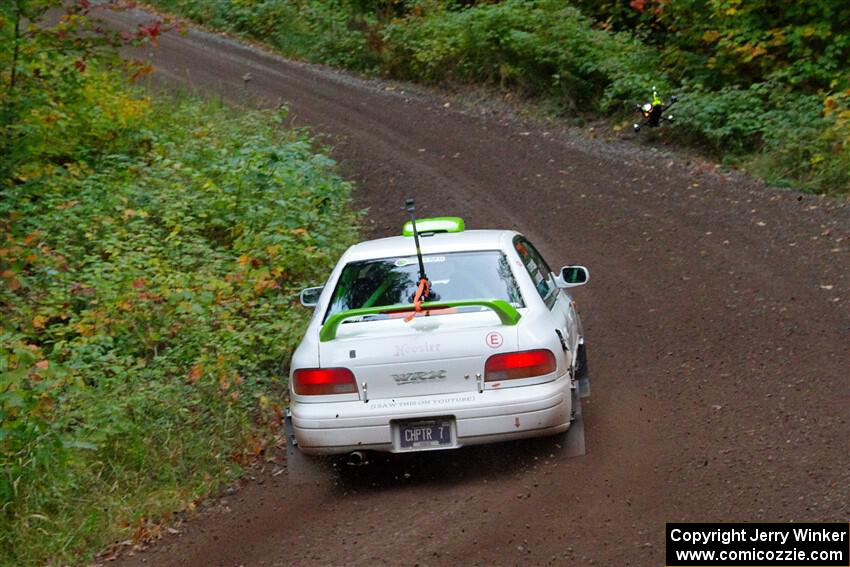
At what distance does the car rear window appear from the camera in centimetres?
744

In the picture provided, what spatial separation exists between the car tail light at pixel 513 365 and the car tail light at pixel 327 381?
869 millimetres

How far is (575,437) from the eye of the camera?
23.7 feet

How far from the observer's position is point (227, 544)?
653cm

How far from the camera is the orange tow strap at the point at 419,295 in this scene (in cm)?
702

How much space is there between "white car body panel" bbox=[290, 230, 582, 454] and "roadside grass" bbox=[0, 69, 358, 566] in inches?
51.1

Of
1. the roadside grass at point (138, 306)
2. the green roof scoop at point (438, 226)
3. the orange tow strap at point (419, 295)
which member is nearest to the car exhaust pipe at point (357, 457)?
the orange tow strap at point (419, 295)

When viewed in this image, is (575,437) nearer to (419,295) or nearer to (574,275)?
(419,295)

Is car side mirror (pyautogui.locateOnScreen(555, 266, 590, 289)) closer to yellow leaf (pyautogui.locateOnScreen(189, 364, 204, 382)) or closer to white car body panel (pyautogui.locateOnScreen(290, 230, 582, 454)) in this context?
white car body panel (pyautogui.locateOnScreen(290, 230, 582, 454))

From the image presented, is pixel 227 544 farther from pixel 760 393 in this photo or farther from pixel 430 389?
pixel 760 393

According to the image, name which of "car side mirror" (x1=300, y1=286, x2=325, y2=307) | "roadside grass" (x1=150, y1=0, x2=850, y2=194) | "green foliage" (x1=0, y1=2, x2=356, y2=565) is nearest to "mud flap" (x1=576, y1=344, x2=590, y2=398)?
"car side mirror" (x1=300, y1=286, x2=325, y2=307)

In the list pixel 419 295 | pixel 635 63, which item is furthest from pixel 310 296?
pixel 635 63

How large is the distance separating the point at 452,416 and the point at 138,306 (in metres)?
4.25

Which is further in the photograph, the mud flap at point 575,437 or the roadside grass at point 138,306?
the mud flap at point 575,437

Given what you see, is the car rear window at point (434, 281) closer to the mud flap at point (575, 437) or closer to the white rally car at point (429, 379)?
the white rally car at point (429, 379)
